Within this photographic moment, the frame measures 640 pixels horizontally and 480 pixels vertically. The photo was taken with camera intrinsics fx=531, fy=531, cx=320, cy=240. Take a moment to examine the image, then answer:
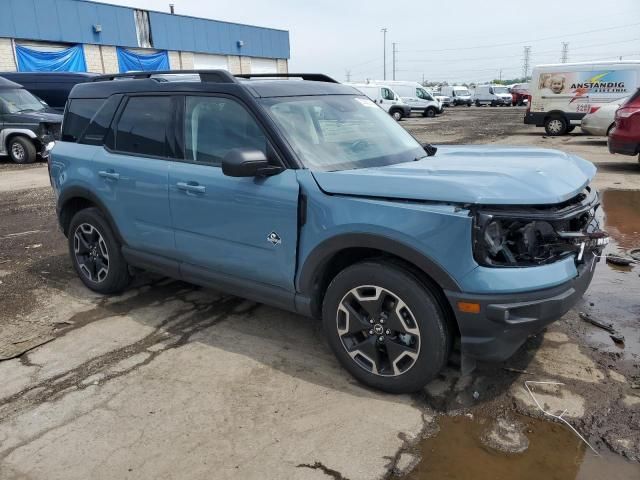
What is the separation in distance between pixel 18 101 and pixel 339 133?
14.1 metres

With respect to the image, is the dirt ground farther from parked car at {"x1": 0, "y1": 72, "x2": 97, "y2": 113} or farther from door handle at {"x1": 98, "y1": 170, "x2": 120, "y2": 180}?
parked car at {"x1": 0, "y1": 72, "x2": 97, "y2": 113}

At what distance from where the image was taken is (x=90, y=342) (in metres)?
3.93

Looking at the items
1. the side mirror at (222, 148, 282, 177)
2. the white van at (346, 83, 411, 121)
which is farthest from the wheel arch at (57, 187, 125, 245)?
the white van at (346, 83, 411, 121)

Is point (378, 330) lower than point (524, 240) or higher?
lower

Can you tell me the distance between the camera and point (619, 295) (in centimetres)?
453

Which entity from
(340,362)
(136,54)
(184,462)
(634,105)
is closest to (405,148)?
(340,362)

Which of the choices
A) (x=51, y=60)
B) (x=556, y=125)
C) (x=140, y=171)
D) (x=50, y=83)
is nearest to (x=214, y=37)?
(x=51, y=60)

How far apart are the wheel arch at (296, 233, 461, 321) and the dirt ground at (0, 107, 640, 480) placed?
0.58 meters

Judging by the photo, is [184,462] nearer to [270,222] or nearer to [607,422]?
[270,222]

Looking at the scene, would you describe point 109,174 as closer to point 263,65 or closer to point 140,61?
point 140,61

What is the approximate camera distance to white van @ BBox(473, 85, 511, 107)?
4812 cm

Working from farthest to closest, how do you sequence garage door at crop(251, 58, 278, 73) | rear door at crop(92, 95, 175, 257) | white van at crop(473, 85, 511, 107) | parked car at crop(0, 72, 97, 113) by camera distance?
white van at crop(473, 85, 511, 107)
garage door at crop(251, 58, 278, 73)
parked car at crop(0, 72, 97, 113)
rear door at crop(92, 95, 175, 257)

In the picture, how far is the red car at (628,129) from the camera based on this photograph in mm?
9797

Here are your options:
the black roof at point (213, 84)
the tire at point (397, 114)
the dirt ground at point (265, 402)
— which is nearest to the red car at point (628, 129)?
the dirt ground at point (265, 402)
